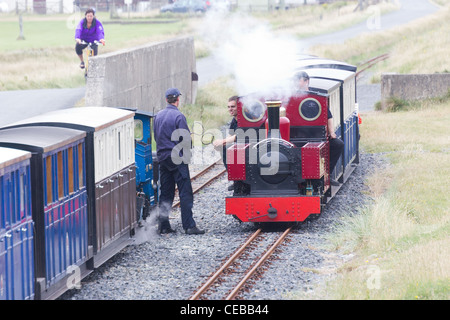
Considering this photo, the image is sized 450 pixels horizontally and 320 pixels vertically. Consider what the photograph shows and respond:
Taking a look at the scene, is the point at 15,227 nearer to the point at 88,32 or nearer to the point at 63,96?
the point at 88,32

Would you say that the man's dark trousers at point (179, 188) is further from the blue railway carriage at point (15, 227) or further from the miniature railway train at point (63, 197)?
the blue railway carriage at point (15, 227)

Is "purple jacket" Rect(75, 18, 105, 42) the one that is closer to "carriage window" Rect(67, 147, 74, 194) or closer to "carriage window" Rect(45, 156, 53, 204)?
"carriage window" Rect(67, 147, 74, 194)

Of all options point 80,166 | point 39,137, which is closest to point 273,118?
point 80,166

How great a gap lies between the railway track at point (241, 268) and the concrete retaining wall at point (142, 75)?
7293 mm

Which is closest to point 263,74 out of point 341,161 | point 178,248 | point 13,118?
point 341,161

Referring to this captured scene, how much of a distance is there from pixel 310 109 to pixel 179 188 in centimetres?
266

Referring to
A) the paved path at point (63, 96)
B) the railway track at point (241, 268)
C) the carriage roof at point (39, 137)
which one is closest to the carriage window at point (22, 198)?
the carriage roof at point (39, 137)

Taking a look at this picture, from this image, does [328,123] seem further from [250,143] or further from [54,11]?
[54,11]

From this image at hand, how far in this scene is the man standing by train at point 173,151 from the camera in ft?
39.3

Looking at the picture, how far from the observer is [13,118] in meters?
20.3

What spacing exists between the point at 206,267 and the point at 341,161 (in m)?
5.74

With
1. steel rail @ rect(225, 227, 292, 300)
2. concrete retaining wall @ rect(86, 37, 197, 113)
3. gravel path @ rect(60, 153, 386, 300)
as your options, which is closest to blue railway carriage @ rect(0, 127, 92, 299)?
gravel path @ rect(60, 153, 386, 300)
